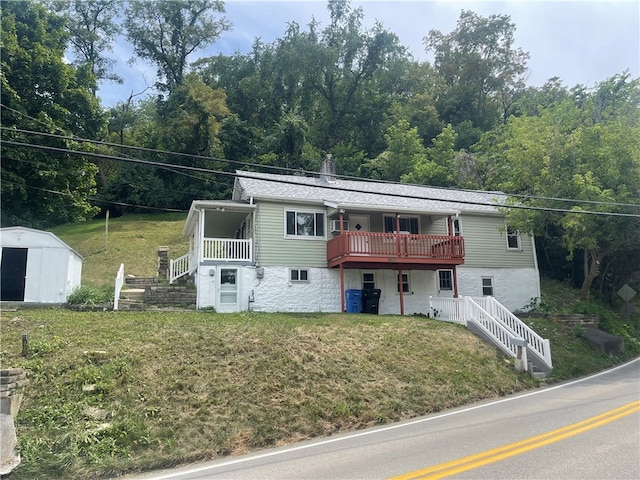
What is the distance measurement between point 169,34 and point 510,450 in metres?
56.1

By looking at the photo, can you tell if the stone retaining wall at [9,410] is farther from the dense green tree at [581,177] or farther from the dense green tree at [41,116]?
the dense green tree at [581,177]

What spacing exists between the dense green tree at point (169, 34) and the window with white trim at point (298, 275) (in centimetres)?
3960

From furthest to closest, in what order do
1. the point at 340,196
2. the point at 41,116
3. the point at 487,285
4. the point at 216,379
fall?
the point at 41,116 < the point at 487,285 < the point at 340,196 < the point at 216,379

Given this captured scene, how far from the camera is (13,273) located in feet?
50.9

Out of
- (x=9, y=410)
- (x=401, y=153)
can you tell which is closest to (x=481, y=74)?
(x=401, y=153)

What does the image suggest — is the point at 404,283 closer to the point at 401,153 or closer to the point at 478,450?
the point at 478,450

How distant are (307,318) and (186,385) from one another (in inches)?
264

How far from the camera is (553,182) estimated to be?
20000mm

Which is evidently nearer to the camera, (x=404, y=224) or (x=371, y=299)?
(x=371, y=299)

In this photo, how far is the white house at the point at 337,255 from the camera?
60.1 feet

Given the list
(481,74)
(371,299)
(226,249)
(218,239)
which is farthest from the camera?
(481,74)

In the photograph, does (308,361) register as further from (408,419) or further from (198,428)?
(198,428)

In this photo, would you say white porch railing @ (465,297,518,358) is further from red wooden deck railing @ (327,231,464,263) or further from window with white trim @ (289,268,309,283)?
window with white trim @ (289,268,309,283)

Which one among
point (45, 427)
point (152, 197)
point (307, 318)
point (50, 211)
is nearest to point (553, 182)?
point (307, 318)
